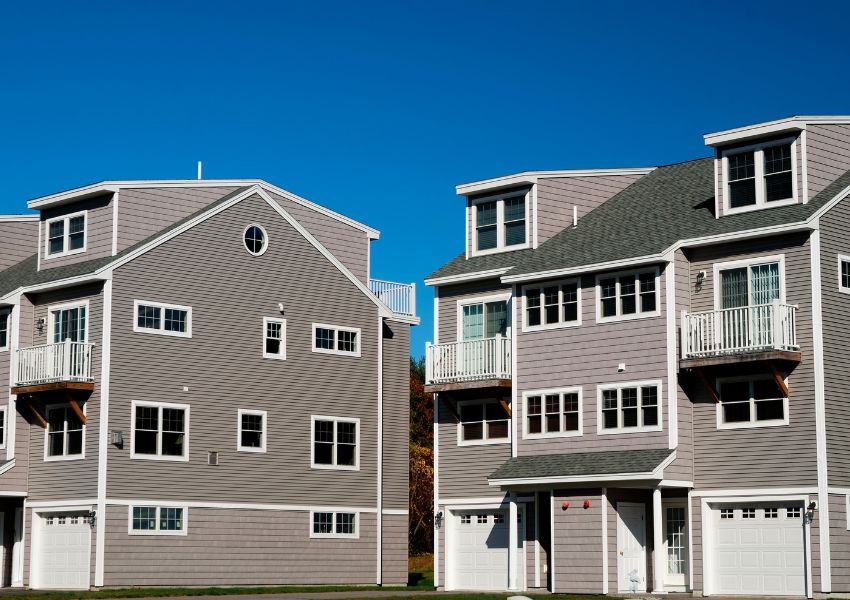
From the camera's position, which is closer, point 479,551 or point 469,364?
point 469,364

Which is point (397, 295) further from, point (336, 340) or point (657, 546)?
point (657, 546)

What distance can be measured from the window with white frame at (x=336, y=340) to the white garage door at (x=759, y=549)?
15628 mm

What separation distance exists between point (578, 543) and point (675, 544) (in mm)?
2694

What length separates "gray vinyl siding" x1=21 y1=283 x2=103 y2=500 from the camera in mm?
40375

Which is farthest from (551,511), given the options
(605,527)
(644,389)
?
(644,389)

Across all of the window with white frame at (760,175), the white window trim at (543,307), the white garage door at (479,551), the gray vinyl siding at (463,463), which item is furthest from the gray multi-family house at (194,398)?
the window with white frame at (760,175)

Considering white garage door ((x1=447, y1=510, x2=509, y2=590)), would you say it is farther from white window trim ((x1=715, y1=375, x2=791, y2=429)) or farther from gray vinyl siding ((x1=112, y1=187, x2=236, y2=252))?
gray vinyl siding ((x1=112, y1=187, x2=236, y2=252))

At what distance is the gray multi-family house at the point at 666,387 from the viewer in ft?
112

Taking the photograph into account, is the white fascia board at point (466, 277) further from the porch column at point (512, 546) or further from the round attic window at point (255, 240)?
the porch column at point (512, 546)

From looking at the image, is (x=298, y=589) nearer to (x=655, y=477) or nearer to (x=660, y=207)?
(x=655, y=477)

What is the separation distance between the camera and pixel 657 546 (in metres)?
35.6

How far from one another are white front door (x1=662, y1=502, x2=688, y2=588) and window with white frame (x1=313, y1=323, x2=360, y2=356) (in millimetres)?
13831

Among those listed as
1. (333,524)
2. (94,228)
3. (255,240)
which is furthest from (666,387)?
(94,228)

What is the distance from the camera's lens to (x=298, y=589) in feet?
138
